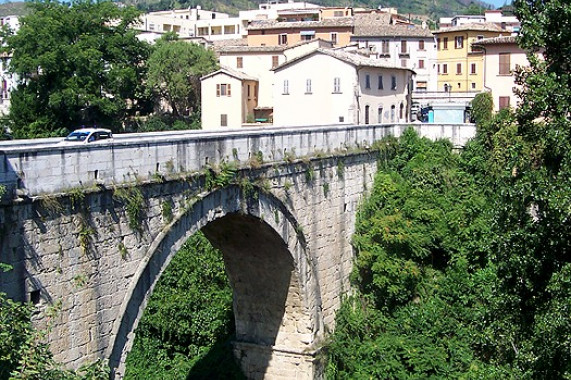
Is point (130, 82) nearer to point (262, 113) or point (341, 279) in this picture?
point (262, 113)

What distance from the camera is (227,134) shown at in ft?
A: 55.7

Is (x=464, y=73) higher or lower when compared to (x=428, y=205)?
higher

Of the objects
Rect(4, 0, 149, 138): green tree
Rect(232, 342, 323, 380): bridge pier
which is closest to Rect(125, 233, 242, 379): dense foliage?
Rect(232, 342, 323, 380): bridge pier

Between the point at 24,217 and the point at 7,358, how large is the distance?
2.39 meters

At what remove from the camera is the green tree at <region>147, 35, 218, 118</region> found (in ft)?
161

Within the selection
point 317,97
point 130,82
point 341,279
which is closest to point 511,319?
point 341,279

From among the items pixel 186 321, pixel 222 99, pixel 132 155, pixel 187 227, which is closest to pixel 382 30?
pixel 222 99

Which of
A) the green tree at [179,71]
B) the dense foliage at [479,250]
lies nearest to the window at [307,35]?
the green tree at [179,71]

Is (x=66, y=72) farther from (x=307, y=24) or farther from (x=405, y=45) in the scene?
(x=405, y=45)

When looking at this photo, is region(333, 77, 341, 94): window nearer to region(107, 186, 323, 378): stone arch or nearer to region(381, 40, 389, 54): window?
region(107, 186, 323, 378): stone arch

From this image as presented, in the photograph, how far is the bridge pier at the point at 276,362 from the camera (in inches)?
826

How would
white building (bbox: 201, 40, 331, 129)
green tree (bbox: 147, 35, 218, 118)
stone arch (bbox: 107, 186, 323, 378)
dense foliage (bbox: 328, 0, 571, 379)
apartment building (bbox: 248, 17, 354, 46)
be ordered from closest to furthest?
dense foliage (bbox: 328, 0, 571, 379) → stone arch (bbox: 107, 186, 323, 378) → white building (bbox: 201, 40, 331, 129) → green tree (bbox: 147, 35, 218, 118) → apartment building (bbox: 248, 17, 354, 46)

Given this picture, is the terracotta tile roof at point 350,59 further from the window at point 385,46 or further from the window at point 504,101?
the window at point 385,46

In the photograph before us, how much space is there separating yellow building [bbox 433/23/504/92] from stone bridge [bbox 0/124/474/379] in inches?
1129
